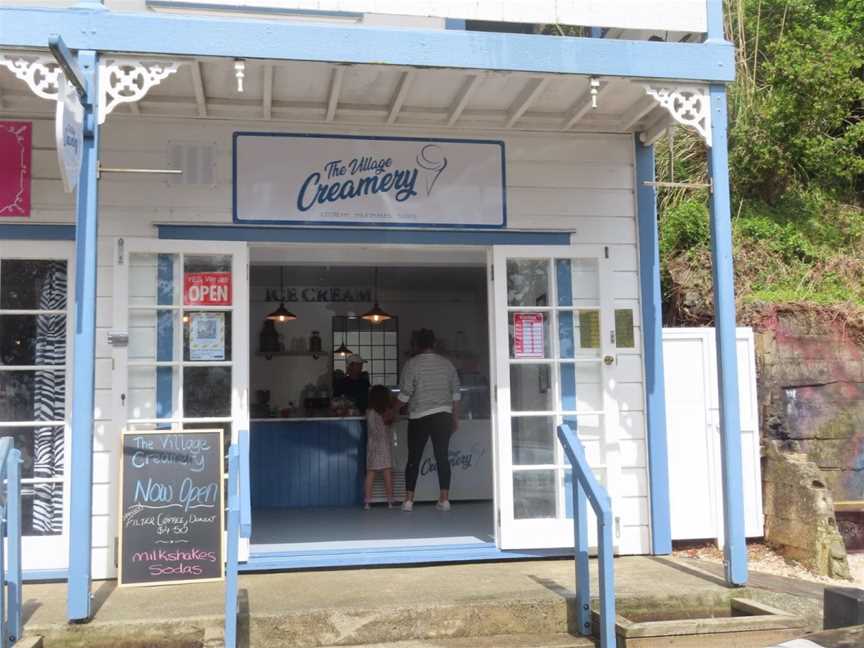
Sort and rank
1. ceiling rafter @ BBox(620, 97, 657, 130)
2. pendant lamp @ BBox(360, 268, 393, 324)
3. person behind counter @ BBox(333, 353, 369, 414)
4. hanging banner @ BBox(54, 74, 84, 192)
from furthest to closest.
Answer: pendant lamp @ BBox(360, 268, 393, 324) → person behind counter @ BBox(333, 353, 369, 414) → ceiling rafter @ BBox(620, 97, 657, 130) → hanging banner @ BBox(54, 74, 84, 192)

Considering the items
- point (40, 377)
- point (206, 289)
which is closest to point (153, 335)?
point (206, 289)

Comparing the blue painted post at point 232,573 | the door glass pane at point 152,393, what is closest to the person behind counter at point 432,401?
the door glass pane at point 152,393

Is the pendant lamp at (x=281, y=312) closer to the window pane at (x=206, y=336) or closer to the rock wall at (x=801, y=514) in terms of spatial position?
the window pane at (x=206, y=336)

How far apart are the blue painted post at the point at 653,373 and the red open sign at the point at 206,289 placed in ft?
9.91

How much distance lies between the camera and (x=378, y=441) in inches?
340

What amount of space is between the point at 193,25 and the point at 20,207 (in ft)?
6.15

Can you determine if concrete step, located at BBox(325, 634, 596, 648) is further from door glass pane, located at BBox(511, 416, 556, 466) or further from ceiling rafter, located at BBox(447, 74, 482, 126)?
ceiling rafter, located at BBox(447, 74, 482, 126)

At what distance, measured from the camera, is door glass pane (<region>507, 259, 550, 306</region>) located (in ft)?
21.2

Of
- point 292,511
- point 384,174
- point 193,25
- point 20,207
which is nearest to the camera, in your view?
point 193,25

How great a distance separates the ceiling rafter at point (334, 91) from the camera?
5.42 m

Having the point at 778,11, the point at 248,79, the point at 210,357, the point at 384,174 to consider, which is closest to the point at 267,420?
the point at 210,357

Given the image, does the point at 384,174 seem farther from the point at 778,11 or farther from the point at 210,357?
the point at 778,11

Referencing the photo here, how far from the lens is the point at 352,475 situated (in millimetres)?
8945

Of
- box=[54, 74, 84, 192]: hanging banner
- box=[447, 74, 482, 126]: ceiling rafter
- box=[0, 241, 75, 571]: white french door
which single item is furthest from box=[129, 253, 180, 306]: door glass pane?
box=[447, 74, 482, 126]: ceiling rafter
